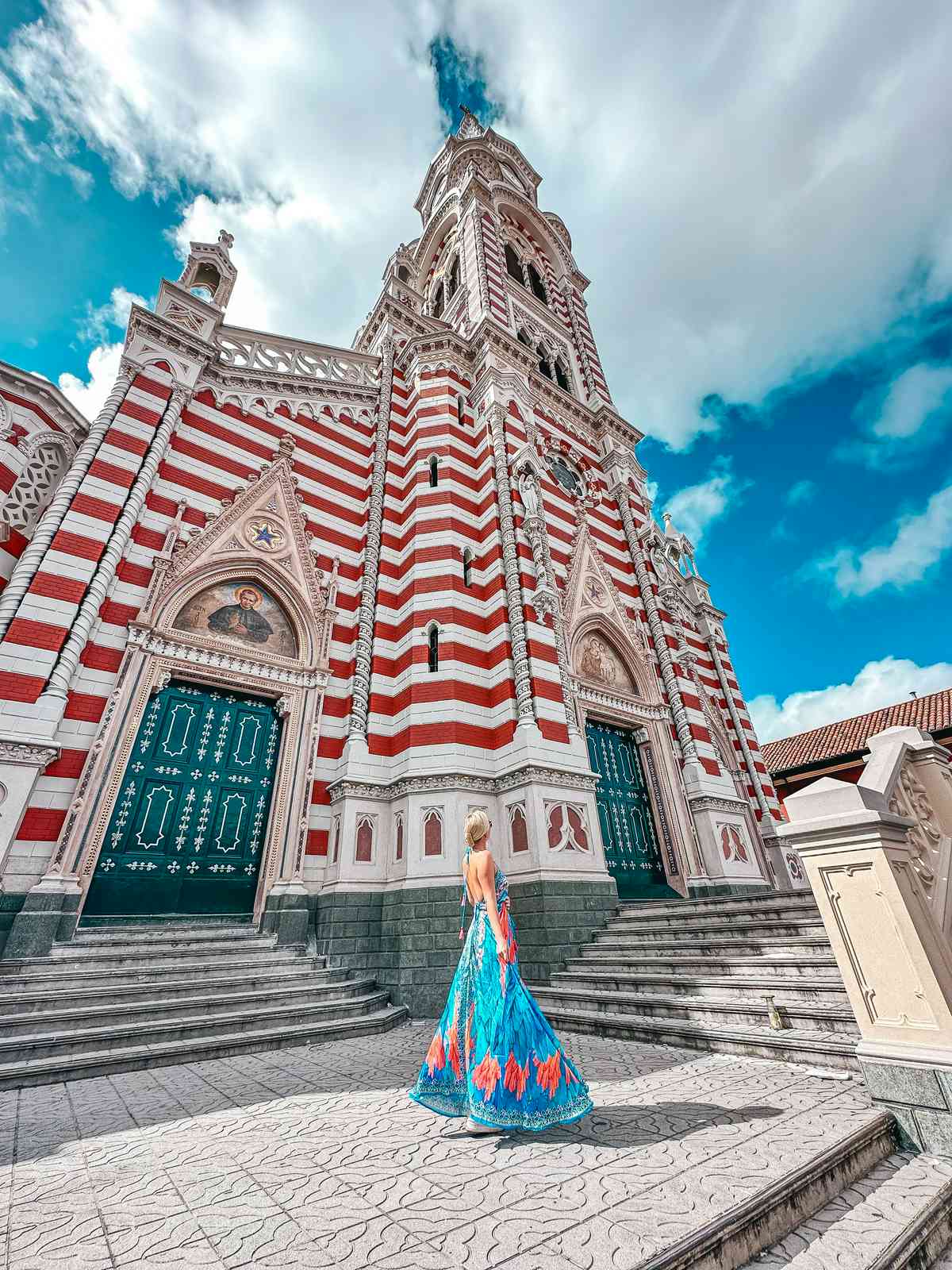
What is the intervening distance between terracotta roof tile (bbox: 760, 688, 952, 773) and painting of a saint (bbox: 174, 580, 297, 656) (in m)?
21.1

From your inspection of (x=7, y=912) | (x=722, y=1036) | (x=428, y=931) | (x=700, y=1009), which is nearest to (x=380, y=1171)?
(x=722, y=1036)

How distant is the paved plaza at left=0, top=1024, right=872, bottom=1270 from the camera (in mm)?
2229

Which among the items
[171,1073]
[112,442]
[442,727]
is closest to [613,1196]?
[171,1073]

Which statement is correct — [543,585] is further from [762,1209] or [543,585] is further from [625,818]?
[762,1209]

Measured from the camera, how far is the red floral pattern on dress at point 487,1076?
3299mm

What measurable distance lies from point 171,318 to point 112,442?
388 centimetres

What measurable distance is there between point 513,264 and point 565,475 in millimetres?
10643

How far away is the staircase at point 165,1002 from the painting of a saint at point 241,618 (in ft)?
14.8

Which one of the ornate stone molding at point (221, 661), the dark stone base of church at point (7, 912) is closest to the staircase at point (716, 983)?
the ornate stone molding at point (221, 661)

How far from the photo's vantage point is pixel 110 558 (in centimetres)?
836

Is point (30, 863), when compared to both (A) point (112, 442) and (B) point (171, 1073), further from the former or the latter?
(A) point (112, 442)

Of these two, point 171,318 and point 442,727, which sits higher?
point 171,318

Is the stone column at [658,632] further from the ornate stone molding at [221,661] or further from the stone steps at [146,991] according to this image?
the stone steps at [146,991]

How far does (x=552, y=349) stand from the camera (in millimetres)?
17844
